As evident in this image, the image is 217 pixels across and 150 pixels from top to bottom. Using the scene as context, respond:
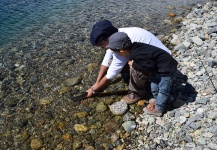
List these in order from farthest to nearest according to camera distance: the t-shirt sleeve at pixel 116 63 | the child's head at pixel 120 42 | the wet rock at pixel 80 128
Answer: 1. the wet rock at pixel 80 128
2. the t-shirt sleeve at pixel 116 63
3. the child's head at pixel 120 42

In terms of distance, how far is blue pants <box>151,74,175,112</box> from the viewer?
14.4 feet

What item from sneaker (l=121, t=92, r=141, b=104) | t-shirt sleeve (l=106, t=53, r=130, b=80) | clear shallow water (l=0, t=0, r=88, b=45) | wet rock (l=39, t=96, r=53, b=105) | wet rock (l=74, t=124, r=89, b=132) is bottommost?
clear shallow water (l=0, t=0, r=88, b=45)

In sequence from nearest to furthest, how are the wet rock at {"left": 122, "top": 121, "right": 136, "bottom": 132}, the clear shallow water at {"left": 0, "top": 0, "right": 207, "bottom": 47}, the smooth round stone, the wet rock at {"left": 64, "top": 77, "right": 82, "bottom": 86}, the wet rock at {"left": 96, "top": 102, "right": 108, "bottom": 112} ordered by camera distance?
the wet rock at {"left": 122, "top": 121, "right": 136, "bottom": 132}
the smooth round stone
the wet rock at {"left": 96, "top": 102, "right": 108, "bottom": 112}
the wet rock at {"left": 64, "top": 77, "right": 82, "bottom": 86}
the clear shallow water at {"left": 0, "top": 0, "right": 207, "bottom": 47}

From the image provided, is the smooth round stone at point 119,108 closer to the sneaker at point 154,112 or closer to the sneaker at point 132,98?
the sneaker at point 132,98

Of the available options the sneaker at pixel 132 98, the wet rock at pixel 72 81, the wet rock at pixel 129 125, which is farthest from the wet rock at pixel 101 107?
the wet rock at pixel 72 81

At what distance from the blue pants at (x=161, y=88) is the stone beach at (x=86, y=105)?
0.29m

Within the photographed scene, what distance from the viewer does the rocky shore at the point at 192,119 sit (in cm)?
418

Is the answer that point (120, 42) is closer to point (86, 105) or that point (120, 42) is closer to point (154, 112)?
point (154, 112)

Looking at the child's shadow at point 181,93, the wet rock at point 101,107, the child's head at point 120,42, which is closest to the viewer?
the child's head at point 120,42

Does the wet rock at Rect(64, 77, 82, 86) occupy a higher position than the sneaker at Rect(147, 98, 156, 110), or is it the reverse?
the sneaker at Rect(147, 98, 156, 110)

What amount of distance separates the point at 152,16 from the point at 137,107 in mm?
5855

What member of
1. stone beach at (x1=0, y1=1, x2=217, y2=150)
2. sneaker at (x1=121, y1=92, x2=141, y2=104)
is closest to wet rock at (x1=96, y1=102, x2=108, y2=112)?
stone beach at (x1=0, y1=1, x2=217, y2=150)

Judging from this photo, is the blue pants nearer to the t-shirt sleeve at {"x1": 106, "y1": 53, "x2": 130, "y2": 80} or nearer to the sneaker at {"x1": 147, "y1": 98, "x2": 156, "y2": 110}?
the sneaker at {"x1": 147, "y1": 98, "x2": 156, "y2": 110}

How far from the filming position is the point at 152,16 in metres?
10.1
